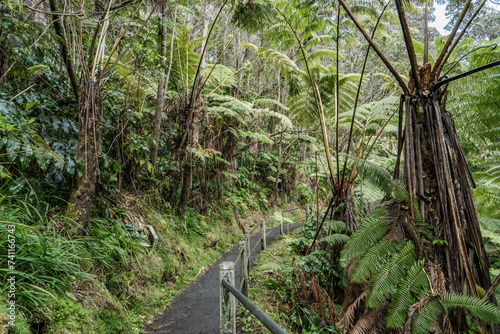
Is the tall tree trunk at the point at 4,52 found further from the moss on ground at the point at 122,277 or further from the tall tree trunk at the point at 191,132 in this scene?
the tall tree trunk at the point at 191,132

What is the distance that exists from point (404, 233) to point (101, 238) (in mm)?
3378

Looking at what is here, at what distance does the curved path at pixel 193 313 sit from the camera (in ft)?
10.7

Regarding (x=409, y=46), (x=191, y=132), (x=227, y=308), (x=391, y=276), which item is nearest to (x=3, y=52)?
(x=191, y=132)

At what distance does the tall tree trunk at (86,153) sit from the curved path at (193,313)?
154cm

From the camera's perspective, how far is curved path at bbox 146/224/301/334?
10.7 ft

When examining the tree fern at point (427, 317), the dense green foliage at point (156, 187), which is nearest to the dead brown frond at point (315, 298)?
the dense green foliage at point (156, 187)

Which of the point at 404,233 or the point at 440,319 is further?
the point at 404,233

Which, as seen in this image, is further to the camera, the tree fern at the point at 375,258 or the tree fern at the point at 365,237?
the tree fern at the point at 365,237

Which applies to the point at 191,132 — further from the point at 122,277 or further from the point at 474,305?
the point at 474,305

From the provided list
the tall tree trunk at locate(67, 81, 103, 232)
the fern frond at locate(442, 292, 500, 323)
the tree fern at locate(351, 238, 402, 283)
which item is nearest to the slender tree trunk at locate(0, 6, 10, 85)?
the tall tree trunk at locate(67, 81, 103, 232)

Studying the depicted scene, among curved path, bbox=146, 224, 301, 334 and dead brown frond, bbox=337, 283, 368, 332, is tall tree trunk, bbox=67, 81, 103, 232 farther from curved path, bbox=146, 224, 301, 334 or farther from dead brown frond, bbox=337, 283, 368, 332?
dead brown frond, bbox=337, 283, 368, 332

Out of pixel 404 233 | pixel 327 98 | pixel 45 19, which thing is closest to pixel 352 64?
pixel 327 98

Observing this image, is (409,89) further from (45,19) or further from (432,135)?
(45,19)

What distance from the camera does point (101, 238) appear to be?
11.2ft
